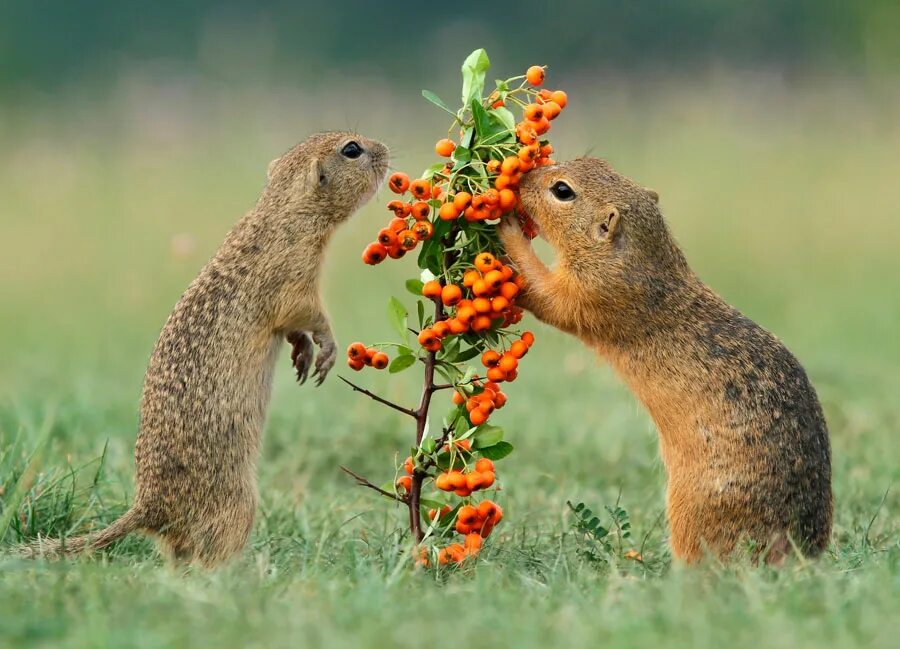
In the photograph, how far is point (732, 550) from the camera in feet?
16.5

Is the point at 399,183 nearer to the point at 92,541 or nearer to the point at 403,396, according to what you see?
the point at 92,541

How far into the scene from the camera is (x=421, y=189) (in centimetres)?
484

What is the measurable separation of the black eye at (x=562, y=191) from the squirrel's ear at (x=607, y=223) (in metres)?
0.14

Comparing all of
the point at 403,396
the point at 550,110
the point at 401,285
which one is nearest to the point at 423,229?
Result: the point at 550,110

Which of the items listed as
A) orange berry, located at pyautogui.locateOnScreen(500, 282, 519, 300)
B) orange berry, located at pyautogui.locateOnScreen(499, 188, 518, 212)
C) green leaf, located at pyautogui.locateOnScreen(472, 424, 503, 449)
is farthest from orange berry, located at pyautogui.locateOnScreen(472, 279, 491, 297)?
green leaf, located at pyautogui.locateOnScreen(472, 424, 503, 449)

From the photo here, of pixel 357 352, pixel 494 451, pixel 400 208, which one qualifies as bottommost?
pixel 494 451

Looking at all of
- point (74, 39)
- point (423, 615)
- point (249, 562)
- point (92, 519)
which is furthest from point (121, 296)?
point (423, 615)

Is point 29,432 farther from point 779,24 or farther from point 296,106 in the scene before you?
point 779,24

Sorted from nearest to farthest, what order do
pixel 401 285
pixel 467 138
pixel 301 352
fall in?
pixel 467 138, pixel 301 352, pixel 401 285

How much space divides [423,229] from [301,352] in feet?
4.35

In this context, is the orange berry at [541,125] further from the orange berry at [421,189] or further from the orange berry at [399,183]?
the orange berry at [399,183]

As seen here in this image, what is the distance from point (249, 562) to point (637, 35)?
15.4 m

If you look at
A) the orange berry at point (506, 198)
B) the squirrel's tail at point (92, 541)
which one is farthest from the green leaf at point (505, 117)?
the squirrel's tail at point (92, 541)

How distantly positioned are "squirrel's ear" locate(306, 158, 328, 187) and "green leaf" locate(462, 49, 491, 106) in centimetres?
115
